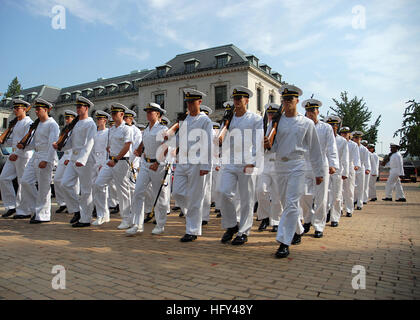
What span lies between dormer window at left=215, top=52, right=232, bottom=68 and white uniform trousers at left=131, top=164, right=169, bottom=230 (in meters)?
35.6

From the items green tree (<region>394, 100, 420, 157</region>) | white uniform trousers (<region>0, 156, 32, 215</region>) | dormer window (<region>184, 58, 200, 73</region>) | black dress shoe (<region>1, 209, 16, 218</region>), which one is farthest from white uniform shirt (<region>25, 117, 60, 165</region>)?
dormer window (<region>184, 58, 200, 73</region>)

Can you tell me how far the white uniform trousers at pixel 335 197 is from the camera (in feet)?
23.9

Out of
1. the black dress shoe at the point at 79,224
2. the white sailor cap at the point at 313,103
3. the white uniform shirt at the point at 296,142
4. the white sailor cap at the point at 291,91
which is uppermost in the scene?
the white sailor cap at the point at 313,103

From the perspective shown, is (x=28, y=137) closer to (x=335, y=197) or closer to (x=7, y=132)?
(x=7, y=132)

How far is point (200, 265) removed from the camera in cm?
395

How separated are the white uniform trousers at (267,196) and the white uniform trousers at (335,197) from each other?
4.80 ft

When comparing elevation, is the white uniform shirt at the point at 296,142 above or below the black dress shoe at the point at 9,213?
above

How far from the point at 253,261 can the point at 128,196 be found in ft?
11.1

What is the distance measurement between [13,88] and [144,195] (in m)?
77.4

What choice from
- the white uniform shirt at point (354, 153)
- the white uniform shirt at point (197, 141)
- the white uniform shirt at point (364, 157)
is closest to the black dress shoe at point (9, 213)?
the white uniform shirt at point (197, 141)

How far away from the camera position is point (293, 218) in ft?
15.1

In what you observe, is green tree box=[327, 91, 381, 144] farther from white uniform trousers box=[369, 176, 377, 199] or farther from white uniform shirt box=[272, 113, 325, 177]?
white uniform shirt box=[272, 113, 325, 177]

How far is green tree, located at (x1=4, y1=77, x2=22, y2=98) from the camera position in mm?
68875

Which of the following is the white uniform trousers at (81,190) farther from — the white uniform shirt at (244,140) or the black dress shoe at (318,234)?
the black dress shoe at (318,234)
